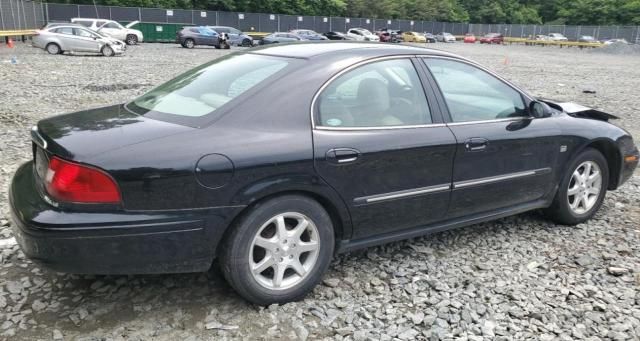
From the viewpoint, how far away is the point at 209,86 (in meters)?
3.65

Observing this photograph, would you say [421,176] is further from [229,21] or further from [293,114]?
[229,21]

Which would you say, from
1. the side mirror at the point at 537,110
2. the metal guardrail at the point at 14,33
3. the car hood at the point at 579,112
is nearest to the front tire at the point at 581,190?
the car hood at the point at 579,112

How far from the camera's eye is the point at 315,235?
131 inches

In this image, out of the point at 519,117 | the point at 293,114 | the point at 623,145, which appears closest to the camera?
the point at 293,114

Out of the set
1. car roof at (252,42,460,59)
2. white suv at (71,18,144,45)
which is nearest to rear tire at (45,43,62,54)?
white suv at (71,18,144,45)

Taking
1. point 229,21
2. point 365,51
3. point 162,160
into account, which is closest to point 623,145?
point 365,51

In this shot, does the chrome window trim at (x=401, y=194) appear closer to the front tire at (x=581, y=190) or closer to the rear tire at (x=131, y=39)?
the front tire at (x=581, y=190)

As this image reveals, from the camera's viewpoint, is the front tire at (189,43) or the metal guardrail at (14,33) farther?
the front tire at (189,43)

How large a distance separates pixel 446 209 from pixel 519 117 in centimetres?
104

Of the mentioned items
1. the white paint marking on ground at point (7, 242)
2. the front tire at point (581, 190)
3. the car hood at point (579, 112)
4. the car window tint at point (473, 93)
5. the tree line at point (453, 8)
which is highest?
the tree line at point (453, 8)

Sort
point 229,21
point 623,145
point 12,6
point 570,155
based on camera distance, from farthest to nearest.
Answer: point 229,21, point 12,6, point 623,145, point 570,155

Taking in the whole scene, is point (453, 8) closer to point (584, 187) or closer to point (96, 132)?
point (584, 187)

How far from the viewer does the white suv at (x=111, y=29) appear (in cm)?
3177

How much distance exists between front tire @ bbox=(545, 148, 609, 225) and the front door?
0.23 m
